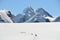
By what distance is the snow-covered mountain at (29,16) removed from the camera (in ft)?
3.69

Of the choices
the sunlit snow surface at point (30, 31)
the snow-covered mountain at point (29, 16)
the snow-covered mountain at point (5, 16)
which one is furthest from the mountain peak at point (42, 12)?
the snow-covered mountain at point (5, 16)

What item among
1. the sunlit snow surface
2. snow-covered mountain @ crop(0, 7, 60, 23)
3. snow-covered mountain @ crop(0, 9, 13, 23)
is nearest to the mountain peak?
snow-covered mountain @ crop(0, 7, 60, 23)

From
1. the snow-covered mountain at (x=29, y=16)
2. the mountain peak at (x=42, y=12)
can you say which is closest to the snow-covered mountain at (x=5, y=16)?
the snow-covered mountain at (x=29, y=16)

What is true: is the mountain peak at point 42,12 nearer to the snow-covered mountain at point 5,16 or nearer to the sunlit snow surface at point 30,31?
the sunlit snow surface at point 30,31

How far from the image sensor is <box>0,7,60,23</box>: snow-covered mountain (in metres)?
1.13

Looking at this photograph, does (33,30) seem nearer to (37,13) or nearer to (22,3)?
(37,13)

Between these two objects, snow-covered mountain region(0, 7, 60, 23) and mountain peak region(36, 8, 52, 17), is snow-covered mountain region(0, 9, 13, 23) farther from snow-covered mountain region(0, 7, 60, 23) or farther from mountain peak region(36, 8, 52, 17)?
mountain peak region(36, 8, 52, 17)

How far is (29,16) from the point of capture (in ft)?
3.72

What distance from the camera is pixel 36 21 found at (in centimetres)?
112

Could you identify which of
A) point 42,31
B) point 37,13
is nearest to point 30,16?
point 37,13

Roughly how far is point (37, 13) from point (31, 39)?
0.85ft

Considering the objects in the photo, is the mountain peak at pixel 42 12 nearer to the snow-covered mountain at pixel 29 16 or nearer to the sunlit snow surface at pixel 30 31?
the snow-covered mountain at pixel 29 16

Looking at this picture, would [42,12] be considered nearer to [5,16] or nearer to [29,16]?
[29,16]

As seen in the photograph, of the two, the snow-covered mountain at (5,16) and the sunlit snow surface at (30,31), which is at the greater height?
the snow-covered mountain at (5,16)
